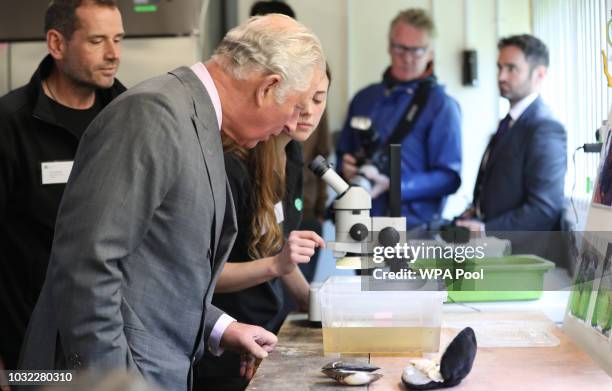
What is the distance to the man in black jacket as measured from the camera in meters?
2.66

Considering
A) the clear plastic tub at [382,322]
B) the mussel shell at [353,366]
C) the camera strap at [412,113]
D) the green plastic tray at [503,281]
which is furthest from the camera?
the camera strap at [412,113]

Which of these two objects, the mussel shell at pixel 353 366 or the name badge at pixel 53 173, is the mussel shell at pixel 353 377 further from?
the name badge at pixel 53 173

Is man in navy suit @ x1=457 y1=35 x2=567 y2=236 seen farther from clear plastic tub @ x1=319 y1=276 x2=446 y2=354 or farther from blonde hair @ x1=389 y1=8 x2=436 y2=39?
clear plastic tub @ x1=319 y1=276 x2=446 y2=354

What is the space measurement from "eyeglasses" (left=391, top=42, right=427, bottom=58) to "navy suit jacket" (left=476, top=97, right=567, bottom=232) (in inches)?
32.2

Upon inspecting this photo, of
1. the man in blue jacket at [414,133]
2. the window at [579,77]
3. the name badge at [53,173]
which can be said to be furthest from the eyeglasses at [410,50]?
the name badge at [53,173]

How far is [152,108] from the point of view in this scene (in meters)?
1.60

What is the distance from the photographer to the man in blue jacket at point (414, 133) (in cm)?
429

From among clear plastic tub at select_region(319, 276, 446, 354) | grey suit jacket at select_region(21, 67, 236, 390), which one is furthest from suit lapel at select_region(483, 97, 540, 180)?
grey suit jacket at select_region(21, 67, 236, 390)

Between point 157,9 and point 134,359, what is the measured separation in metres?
3.04

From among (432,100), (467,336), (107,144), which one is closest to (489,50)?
(432,100)

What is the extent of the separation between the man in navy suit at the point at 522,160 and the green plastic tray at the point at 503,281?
2.91 feet

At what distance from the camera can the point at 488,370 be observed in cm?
188

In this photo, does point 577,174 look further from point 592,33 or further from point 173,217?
point 173,217

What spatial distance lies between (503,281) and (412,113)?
1.87 m
